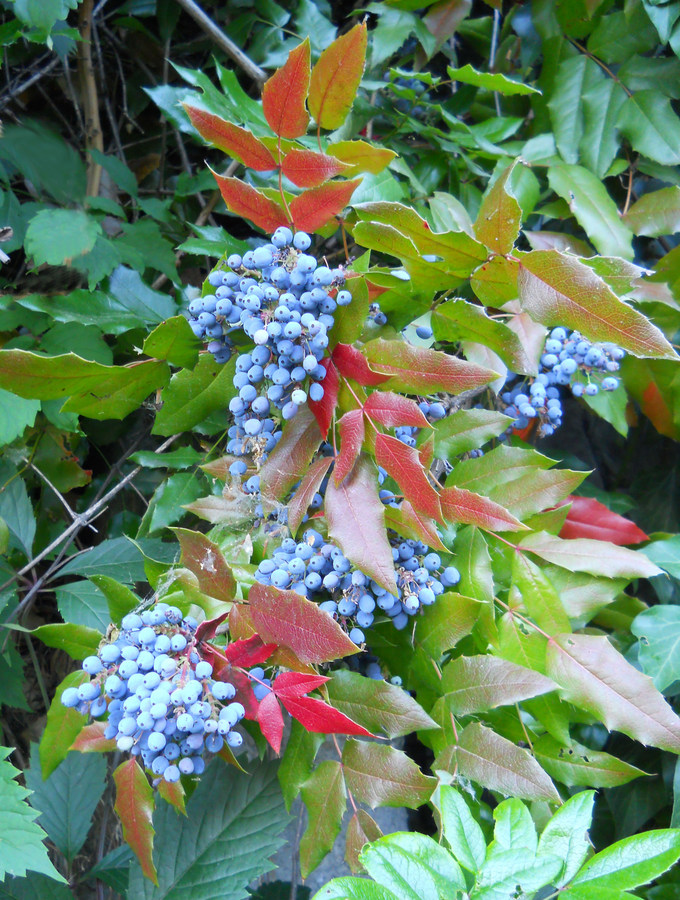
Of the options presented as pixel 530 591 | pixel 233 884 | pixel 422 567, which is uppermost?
pixel 422 567

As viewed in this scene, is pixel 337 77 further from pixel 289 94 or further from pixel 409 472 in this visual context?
pixel 409 472

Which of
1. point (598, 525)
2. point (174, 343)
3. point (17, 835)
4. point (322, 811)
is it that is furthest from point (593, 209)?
point (17, 835)

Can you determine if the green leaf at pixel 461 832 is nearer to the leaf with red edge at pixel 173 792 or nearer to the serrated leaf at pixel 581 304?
the leaf with red edge at pixel 173 792

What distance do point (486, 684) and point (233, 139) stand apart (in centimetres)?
64

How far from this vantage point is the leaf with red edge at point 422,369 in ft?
2.00

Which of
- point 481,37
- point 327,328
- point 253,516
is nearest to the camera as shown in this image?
point 327,328

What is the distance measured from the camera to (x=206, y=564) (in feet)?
2.13

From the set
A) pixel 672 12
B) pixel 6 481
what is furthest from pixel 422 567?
pixel 672 12

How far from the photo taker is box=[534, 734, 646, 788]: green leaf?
2.57ft

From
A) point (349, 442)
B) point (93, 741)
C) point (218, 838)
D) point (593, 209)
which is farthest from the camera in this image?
point (593, 209)

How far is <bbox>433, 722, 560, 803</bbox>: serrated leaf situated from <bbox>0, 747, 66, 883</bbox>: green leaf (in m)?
0.47

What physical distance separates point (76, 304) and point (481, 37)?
102 cm

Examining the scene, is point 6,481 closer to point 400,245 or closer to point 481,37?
point 400,245

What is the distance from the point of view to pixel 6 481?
3.59 feet
